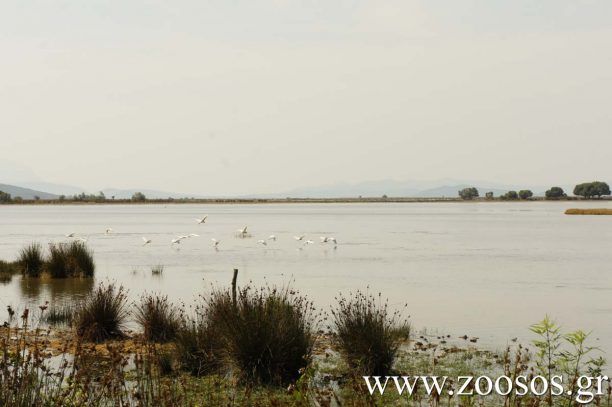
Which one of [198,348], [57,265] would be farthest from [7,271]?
[198,348]

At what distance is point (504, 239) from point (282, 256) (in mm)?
22544

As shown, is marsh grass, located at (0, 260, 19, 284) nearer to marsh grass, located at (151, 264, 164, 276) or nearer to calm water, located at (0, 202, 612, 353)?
calm water, located at (0, 202, 612, 353)

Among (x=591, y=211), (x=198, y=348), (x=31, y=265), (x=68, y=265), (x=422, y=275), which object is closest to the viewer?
(x=198, y=348)

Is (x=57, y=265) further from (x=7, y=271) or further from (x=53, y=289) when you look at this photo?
(x=53, y=289)

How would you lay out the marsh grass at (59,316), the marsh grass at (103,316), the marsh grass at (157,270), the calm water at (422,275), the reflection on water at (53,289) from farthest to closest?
the marsh grass at (157,270), the reflection on water at (53,289), the calm water at (422,275), the marsh grass at (59,316), the marsh grass at (103,316)

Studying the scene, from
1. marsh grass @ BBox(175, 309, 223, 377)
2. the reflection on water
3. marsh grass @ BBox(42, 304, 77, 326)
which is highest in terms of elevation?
marsh grass @ BBox(175, 309, 223, 377)

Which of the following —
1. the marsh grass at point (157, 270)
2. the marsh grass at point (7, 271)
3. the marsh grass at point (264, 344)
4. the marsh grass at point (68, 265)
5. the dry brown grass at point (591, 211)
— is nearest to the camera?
the marsh grass at point (264, 344)

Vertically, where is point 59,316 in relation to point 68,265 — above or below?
below

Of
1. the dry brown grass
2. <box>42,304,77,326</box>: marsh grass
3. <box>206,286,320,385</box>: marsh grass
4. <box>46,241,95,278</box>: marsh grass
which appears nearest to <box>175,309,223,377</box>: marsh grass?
<box>206,286,320,385</box>: marsh grass

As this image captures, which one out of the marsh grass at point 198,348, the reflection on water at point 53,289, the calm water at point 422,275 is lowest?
the calm water at point 422,275

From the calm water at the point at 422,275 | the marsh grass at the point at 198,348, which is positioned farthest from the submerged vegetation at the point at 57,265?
the marsh grass at the point at 198,348

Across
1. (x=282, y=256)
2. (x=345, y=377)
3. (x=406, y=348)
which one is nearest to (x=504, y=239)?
(x=282, y=256)

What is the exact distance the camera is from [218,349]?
11508 millimetres

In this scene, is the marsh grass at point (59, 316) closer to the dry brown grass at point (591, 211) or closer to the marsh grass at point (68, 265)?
the marsh grass at point (68, 265)
